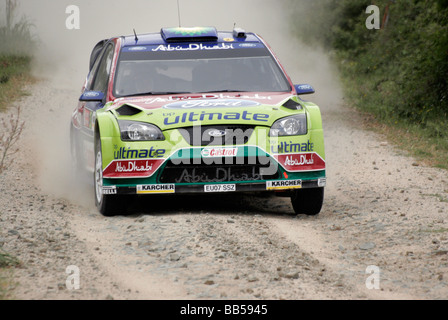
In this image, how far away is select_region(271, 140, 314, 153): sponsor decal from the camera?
7781mm

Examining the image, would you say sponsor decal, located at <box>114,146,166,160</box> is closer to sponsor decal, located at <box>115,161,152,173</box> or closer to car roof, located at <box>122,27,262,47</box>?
sponsor decal, located at <box>115,161,152,173</box>

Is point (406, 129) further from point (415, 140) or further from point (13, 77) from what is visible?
point (13, 77)

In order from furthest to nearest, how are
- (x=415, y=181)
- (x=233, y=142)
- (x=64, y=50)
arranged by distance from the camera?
(x=64, y=50) → (x=415, y=181) → (x=233, y=142)

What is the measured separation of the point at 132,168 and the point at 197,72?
64.3 inches

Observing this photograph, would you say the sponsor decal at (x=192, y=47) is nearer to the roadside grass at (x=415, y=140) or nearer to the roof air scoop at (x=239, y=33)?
the roof air scoop at (x=239, y=33)

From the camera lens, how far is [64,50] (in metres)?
28.7

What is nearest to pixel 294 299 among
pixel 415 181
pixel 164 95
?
pixel 164 95

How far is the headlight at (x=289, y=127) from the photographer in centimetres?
782

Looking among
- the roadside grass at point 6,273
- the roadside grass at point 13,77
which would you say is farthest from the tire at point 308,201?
the roadside grass at point 13,77

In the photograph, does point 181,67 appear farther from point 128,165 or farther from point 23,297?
point 23,297

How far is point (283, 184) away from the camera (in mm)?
7883

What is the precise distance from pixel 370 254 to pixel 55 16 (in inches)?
1048

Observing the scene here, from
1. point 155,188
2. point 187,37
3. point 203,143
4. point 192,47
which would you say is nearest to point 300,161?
point 203,143

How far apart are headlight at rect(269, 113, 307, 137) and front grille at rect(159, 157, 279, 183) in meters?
0.28
